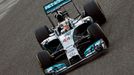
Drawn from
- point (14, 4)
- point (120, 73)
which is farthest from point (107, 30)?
point (14, 4)

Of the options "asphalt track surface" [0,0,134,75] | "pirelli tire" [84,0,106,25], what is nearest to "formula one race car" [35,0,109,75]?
"pirelli tire" [84,0,106,25]

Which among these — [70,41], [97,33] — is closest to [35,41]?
[70,41]

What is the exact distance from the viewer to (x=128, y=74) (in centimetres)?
896

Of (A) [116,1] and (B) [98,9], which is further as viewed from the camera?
(A) [116,1]

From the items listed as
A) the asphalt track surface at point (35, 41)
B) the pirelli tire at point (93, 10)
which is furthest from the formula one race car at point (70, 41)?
the asphalt track surface at point (35, 41)

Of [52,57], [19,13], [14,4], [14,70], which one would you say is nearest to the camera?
[52,57]

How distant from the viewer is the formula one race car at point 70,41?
11.4 meters

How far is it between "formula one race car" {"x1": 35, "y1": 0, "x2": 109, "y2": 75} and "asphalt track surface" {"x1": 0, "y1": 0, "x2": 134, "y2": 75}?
30cm

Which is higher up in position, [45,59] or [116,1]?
[45,59]

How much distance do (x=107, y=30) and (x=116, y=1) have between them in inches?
130

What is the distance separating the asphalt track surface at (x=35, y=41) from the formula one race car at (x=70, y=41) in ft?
0.99

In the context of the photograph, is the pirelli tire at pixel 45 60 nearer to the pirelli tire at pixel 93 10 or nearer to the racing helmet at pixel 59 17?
the racing helmet at pixel 59 17

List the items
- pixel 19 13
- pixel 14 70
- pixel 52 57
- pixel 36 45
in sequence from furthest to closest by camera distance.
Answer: pixel 19 13
pixel 36 45
pixel 14 70
pixel 52 57

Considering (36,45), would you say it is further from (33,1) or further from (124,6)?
(33,1)
